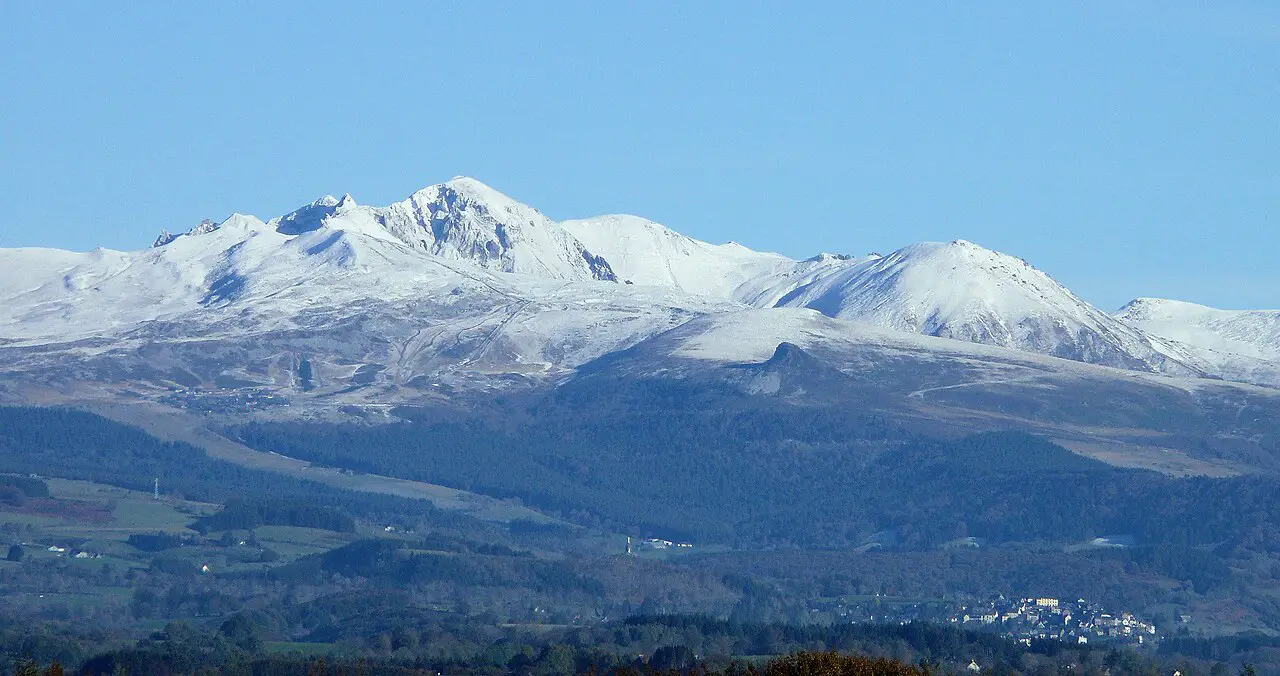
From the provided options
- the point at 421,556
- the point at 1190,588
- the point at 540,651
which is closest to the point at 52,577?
the point at 421,556

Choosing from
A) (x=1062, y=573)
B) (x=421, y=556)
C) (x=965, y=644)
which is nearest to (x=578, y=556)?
(x=421, y=556)

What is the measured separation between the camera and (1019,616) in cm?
16812

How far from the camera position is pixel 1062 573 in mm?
185125

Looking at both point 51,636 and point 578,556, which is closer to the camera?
point 51,636

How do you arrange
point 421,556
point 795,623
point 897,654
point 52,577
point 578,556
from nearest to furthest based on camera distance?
point 897,654 < point 795,623 < point 52,577 < point 421,556 < point 578,556

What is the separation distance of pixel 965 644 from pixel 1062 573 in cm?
5611

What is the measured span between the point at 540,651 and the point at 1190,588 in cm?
7216

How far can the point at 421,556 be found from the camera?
589 feet

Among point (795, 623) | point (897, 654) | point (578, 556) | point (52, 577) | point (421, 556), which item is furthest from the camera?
point (578, 556)

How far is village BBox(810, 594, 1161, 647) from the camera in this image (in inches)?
6220

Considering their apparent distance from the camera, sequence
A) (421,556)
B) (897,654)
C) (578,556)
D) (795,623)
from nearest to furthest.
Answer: (897,654) < (795,623) < (421,556) < (578,556)

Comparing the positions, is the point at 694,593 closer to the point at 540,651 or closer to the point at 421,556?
the point at 421,556

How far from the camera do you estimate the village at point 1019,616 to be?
518 feet

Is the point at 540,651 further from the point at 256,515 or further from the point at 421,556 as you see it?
the point at 256,515
